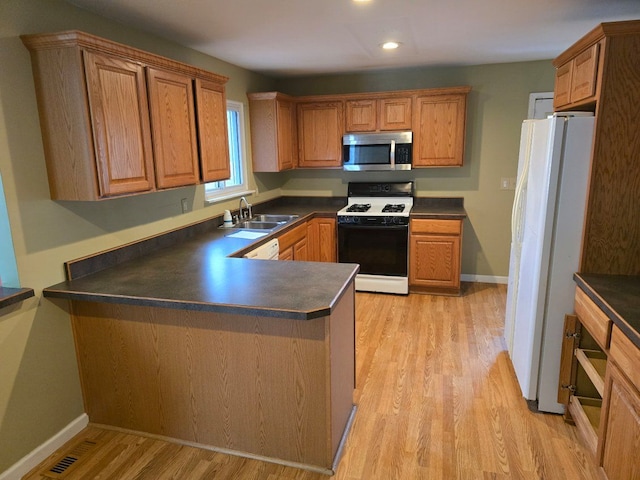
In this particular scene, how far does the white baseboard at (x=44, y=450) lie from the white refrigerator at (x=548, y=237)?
2.57 m

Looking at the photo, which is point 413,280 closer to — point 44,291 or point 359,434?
point 359,434

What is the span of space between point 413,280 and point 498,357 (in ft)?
4.65

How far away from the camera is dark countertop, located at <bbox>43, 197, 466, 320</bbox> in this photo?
1.89m

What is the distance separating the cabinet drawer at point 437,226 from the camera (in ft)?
13.8

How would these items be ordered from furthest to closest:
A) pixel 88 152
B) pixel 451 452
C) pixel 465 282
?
pixel 465 282 < pixel 451 452 < pixel 88 152

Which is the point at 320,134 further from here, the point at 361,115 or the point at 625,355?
the point at 625,355

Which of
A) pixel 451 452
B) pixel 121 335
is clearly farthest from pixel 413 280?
pixel 121 335

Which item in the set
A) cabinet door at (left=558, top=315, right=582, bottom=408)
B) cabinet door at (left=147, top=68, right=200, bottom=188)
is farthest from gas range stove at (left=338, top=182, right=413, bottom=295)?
cabinet door at (left=558, top=315, right=582, bottom=408)

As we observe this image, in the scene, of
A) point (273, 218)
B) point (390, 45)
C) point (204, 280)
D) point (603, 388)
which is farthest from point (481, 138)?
point (204, 280)

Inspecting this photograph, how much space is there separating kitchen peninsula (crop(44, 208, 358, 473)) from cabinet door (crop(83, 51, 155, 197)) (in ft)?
1.71

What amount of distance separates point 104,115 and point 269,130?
2.39m

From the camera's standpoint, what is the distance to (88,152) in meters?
2.03

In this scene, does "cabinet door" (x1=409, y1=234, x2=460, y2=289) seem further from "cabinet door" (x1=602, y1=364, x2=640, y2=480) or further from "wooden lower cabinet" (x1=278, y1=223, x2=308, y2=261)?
"cabinet door" (x1=602, y1=364, x2=640, y2=480)

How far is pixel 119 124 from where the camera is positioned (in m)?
2.17
